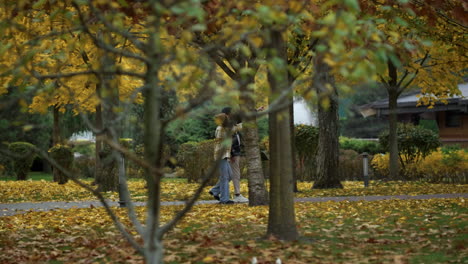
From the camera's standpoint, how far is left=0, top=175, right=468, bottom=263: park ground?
22.5 feet

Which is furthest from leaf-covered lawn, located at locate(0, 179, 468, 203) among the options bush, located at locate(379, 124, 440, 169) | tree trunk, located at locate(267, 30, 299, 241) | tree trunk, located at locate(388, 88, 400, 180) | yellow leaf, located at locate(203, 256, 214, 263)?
yellow leaf, located at locate(203, 256, 214, 263)

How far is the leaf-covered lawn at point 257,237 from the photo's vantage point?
22.5 feet

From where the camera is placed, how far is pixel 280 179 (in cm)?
788

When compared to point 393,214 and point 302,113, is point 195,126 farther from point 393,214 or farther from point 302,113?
point 302,113

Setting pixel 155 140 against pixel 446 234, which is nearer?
pixel 155 140

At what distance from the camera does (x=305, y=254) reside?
6.85 meters

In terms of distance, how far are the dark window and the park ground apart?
20.9m

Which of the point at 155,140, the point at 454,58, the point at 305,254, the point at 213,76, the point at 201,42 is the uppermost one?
the point at 454,58

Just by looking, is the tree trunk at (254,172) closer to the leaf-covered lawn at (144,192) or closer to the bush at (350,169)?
the leaf-covered lawn at (144,192)

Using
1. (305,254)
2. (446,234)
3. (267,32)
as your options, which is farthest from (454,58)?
(267,32)

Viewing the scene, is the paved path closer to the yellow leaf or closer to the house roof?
the yellow leaf

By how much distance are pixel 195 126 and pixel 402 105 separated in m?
10.9

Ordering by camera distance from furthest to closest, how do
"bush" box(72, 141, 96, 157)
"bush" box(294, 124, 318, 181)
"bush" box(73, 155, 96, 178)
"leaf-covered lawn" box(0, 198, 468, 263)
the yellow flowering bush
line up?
"bush" box(73, 155, 96, 178) → "bush" box(294, 124, 318, 181) → the yellow flowering bush → "leaf-covered lawn" box(0, 198, 468, 263) → "bush" box(72, 141, 96, 157)

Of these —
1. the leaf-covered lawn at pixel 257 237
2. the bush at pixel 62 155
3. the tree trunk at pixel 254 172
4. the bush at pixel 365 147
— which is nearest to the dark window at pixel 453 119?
the bush at pixel 365 147
